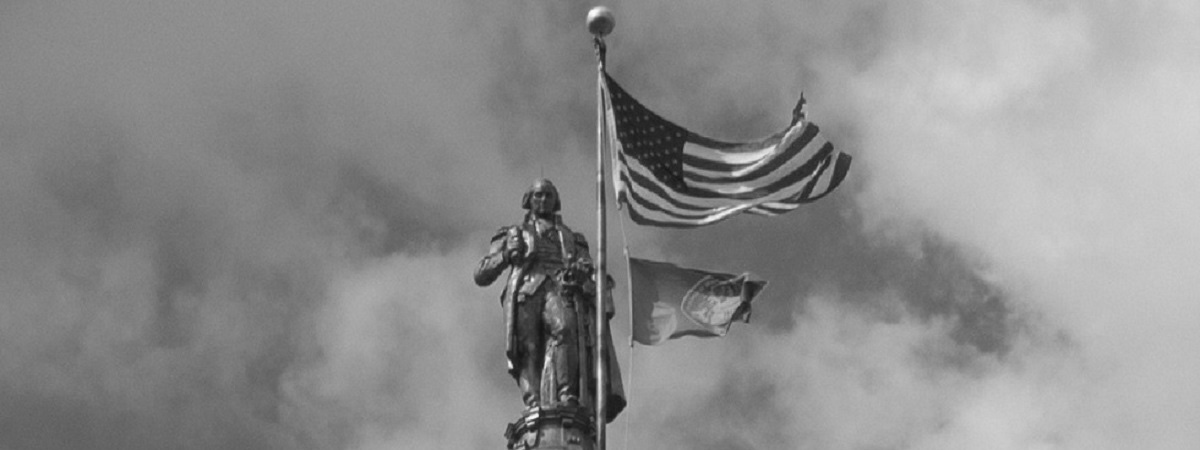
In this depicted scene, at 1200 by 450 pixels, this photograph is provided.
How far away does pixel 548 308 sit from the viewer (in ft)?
85.6

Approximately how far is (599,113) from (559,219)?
146 cm

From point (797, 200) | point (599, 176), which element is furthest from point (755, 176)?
point (599, 176)

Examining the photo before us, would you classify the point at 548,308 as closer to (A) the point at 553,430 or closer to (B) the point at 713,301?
(A) the point at 553,430

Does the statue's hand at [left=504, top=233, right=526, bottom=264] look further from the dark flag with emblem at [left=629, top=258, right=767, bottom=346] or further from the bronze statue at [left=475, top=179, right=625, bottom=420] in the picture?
the dark flag with emblem at [left=629, top=258, right=767, bottom=346]

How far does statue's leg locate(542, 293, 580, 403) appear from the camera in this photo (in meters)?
25.3

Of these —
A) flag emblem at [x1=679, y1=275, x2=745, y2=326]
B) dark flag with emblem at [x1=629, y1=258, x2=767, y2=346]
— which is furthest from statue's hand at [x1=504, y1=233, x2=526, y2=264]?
flag emblem at [x1=679, y1=275, x2=745, y2=326]

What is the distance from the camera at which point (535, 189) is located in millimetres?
27484

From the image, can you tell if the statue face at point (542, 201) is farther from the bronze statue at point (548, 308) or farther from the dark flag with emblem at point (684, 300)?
the dark flag with emblem at point (684, 300)

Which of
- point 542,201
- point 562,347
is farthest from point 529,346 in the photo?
point 542,201

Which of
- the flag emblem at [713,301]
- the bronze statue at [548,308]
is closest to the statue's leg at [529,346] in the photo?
the bronze statue at [548,308]

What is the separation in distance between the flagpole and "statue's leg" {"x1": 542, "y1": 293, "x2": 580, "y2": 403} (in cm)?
28

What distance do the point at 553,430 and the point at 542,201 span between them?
377 cm

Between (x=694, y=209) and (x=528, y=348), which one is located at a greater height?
(x=694, y=209)

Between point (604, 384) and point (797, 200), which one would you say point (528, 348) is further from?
point (797, 200)
